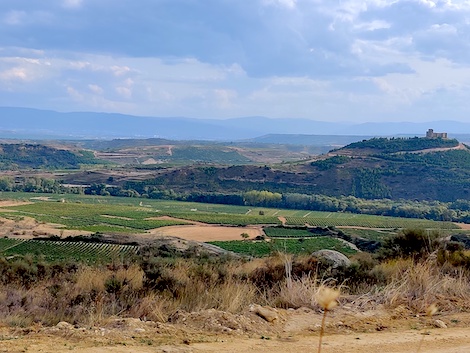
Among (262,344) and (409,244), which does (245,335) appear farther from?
(409,244)

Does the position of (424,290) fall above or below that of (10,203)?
above

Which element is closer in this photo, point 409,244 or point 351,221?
point 409,244

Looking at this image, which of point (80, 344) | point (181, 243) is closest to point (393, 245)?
point (80, 344)

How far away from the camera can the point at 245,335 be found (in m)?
6.68

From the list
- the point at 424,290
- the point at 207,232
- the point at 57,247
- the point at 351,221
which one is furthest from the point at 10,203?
the point at 424,290

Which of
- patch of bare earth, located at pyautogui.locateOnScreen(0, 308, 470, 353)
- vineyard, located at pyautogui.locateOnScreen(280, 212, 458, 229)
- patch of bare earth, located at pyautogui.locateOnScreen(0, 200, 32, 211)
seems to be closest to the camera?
patch of bare earth, located at pyautogui.locateOnScreen(0, 308, 470, 353)

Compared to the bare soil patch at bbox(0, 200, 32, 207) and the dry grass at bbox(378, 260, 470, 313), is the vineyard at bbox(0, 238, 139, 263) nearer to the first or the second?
the dry grass at bbox(378, 260, 470, 313)

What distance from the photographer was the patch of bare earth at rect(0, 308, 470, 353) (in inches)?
237

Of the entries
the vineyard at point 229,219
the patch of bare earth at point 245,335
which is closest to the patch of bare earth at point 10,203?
the vineyard at point 229,219

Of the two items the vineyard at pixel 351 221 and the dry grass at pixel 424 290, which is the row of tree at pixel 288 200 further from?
the dry grass at pixel 424 290

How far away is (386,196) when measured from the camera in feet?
325

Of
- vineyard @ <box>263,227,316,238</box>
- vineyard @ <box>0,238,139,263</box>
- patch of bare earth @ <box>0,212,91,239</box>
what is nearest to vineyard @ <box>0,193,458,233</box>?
patch of bare earth @ <box>0,212,91,239</box>

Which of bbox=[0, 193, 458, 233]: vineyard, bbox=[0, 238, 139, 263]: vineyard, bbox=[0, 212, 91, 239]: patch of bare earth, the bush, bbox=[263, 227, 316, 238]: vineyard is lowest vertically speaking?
bbox=[0, 193, 458, 233]: vineyard

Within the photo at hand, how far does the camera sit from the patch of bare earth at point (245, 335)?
6012mm
